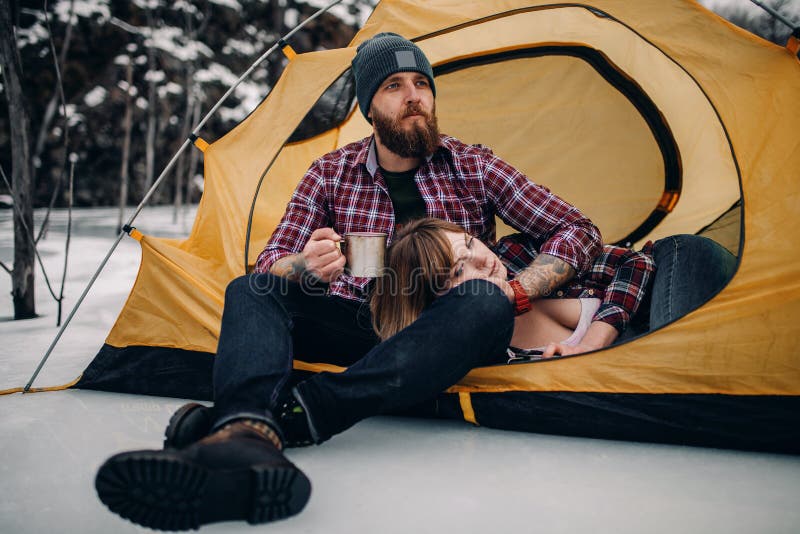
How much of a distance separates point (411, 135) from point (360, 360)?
2.40 feet

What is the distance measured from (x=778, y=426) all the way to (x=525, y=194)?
0.78m

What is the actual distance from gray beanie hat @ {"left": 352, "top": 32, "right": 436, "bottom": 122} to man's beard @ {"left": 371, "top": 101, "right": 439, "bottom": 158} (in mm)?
112

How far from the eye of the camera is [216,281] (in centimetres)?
176

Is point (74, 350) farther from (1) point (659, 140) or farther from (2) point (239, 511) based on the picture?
(1) point (659, 140)

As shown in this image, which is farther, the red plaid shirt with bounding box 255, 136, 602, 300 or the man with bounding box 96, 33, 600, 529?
the red plaid shirt with bounding box 255, 136, 602, 300

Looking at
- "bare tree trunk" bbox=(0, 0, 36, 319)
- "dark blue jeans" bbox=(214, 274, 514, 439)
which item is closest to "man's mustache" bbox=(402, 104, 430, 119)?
"dark blue jeans" bbox=(214, 274, 514, 439)

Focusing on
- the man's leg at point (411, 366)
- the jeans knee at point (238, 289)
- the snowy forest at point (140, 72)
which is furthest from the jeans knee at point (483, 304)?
the snowy forest at point (140, 72)

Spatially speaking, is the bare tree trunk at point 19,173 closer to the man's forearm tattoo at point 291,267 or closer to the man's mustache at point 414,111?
the man's forearm tattoo at point 291,267

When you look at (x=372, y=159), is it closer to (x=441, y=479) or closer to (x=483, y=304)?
(x=483, y=304)

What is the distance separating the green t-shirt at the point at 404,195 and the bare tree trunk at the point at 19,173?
166 cm

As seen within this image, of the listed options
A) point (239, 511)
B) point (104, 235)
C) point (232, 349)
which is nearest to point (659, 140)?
point (232, 349)

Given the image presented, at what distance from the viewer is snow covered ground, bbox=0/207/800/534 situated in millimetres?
928

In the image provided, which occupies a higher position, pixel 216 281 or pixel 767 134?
pixel 767 134

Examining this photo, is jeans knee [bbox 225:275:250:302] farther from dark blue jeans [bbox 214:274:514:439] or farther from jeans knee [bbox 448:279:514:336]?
jeans knee [bbox 448:279:514:336]
